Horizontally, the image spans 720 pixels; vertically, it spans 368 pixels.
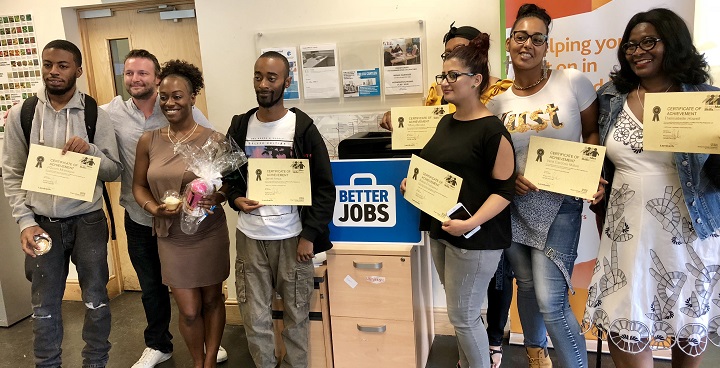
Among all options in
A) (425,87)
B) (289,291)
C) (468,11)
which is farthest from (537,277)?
(468,11)

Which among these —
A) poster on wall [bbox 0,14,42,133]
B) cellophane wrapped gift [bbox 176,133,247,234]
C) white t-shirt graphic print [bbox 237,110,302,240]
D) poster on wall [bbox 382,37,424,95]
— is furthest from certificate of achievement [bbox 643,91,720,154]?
poster on wall [bbox 0,14,42,133]

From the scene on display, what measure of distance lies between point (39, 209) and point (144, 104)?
676mm

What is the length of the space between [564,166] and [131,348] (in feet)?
8.75

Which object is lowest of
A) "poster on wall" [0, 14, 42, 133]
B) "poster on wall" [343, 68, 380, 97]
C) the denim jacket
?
the denim jacket

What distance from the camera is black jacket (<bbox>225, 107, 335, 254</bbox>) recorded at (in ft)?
6.67

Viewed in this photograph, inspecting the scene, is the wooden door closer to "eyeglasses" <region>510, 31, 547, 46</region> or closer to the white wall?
"eyeglasses" <region>510, 31, 547, 46</region>

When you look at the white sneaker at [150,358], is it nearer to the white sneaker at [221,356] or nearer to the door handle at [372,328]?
the white sneaker at [221,356]

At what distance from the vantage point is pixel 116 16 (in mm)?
3361

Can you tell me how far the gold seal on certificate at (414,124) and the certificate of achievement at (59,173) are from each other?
133 cm

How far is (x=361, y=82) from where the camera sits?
112 inches

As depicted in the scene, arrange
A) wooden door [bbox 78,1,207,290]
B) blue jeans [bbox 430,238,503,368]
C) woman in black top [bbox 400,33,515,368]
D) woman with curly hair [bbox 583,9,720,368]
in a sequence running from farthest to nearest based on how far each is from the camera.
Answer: wooden door [bbox 78,1,207,290]
blue jeans [bbox 430,238,503,368]
woman in black top [bbox 400,33,515,368]
woman with curly hair [bbox 583,9,720,368]

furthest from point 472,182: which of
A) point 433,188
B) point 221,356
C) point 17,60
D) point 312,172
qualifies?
point 17,60

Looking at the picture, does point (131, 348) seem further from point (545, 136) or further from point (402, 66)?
point (545, 136)

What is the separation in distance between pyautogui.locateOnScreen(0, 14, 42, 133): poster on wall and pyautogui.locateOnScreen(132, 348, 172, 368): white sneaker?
2.07 meters
